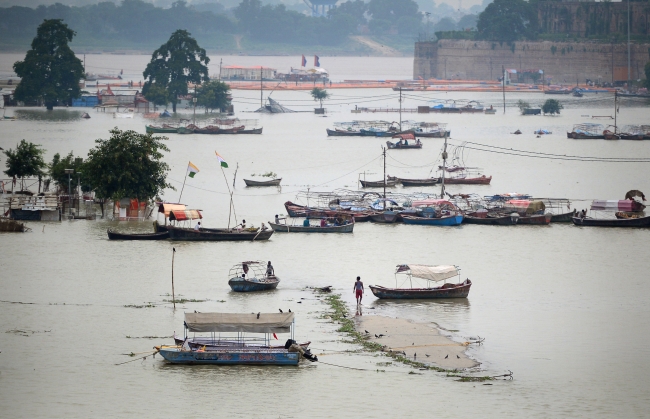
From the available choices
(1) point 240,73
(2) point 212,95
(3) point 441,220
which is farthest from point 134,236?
(1) point 240,73

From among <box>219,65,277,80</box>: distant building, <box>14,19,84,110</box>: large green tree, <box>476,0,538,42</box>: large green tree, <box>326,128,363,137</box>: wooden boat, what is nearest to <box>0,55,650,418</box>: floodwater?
<box>326,128,363,137</box>: wooden boat

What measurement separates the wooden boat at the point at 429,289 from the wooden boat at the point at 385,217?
1042 cm

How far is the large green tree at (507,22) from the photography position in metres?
129

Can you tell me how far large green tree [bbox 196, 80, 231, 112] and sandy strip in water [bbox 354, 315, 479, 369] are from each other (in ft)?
209

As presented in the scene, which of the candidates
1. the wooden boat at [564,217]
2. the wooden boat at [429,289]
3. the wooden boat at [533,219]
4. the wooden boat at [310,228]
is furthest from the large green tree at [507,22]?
the wooden boat at [429,289]

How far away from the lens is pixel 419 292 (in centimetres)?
2628

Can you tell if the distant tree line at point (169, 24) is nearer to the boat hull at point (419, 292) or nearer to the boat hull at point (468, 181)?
the boat hull at point (468, 181)

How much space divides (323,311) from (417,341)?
294 cm

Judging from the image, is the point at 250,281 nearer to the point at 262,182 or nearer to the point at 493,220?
the point at 493,220

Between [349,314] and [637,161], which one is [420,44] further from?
[349,314]

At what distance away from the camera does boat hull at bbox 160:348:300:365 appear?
20.7 meters

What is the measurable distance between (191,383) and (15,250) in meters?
13.3

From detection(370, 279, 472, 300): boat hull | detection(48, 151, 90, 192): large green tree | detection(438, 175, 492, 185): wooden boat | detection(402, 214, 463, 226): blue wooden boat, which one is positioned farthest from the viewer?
detection(438, 175, 492, 185): wooden boat

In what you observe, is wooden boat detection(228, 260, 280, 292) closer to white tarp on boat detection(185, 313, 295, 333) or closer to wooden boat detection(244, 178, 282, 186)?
white tarp on boat detection(185, 313, 295, 333)
